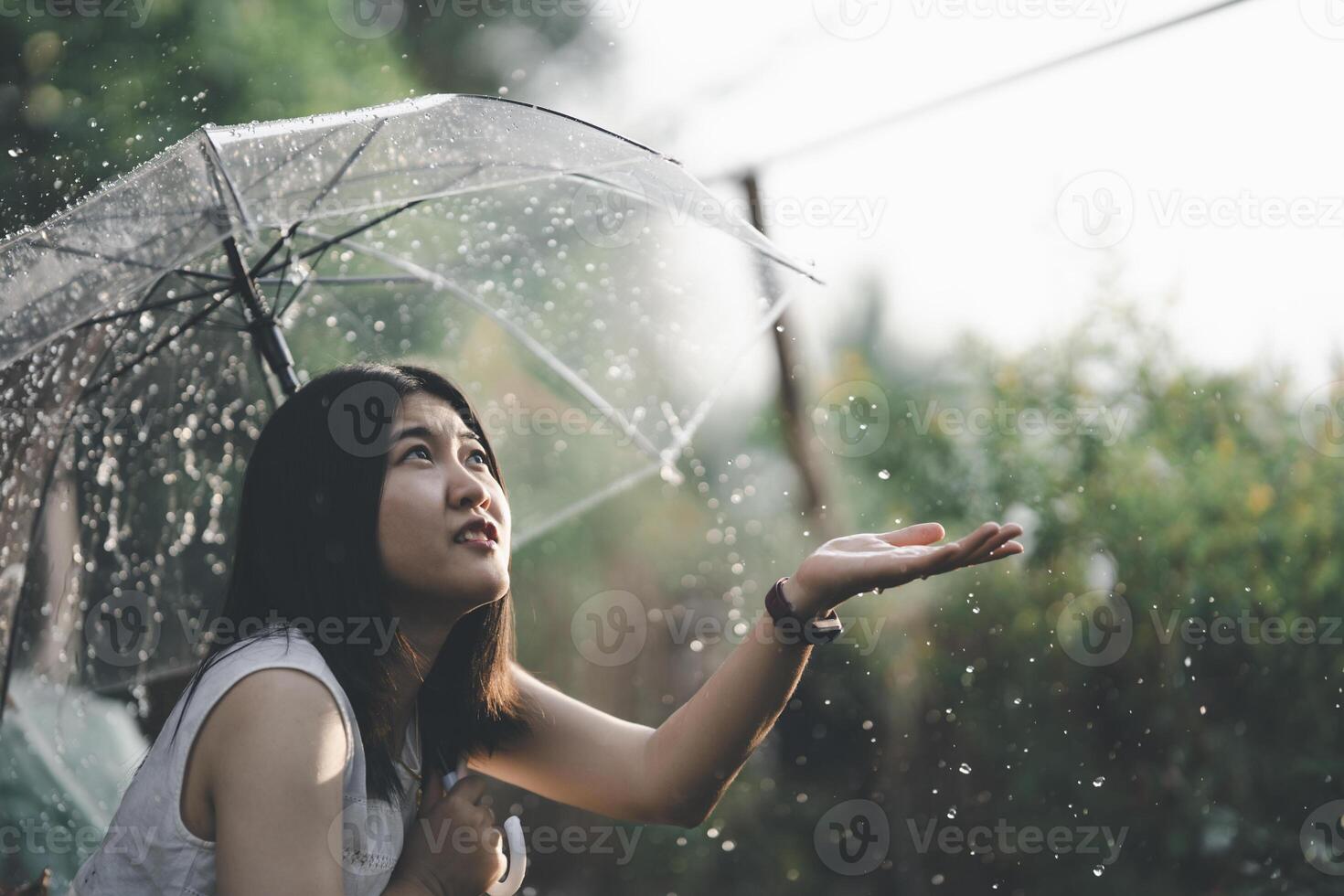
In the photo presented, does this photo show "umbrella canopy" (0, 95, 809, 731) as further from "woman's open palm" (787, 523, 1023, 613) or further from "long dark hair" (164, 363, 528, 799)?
"woman's open palm" (787, 523, 1023, 613)

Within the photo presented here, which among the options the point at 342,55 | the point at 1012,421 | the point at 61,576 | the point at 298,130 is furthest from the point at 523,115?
the point at 342,55

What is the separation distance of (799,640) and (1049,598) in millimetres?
3335

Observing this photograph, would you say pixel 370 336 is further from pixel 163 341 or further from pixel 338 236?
pixel 163 341

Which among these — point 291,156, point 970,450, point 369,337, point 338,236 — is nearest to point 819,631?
point 291,156

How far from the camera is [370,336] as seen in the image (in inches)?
108

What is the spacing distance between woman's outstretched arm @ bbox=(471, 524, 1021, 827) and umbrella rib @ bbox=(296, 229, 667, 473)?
79 centimetres

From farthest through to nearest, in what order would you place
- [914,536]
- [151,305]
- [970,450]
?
[970,450] → [151,305] → [914,536]

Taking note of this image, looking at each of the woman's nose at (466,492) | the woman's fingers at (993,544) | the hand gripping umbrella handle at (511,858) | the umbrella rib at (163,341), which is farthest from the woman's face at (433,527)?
the umbrella rib at (163,341)

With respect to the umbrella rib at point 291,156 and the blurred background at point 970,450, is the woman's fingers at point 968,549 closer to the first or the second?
the umbrella rib at point 291,156

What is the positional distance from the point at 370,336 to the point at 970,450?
3051 mm

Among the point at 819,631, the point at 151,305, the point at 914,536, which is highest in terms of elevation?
the point at 151,305

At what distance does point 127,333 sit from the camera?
86.5 inches

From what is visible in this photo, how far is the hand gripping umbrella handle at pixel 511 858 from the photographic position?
5.34 feet

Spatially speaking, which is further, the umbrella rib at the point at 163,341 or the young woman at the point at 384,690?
the umbrella rib at the point at 163,341
